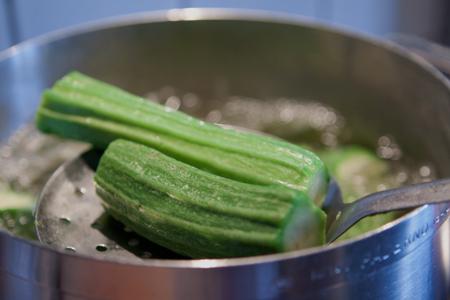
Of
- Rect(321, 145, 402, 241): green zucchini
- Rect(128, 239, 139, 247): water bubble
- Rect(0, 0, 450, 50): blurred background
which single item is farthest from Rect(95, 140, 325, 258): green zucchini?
Rect(0, 0, 450, 50): blurred background

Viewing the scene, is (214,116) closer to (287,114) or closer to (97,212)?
(287,114)

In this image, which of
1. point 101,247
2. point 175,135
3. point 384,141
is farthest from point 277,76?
point 101,247

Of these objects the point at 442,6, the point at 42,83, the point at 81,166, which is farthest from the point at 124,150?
the point at 442,6

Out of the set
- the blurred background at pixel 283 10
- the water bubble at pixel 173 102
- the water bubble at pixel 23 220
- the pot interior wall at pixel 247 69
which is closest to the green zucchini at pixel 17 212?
the water bubble at pixel 23 220

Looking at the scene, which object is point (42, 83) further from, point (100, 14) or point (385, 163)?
point (385, 163)

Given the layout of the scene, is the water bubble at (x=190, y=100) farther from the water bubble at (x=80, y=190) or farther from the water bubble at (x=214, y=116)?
the water bubble at (x=80, y=190)

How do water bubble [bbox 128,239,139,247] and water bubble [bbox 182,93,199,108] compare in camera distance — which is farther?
water bubble [bbox 182,93,199,108]

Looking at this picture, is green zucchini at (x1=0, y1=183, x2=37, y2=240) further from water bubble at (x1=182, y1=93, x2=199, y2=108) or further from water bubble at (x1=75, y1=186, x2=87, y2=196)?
water bubble at (x1=182, y1=93, x2=199, y2=108)
